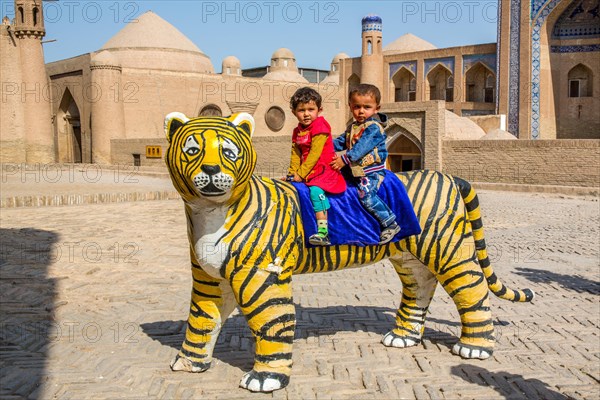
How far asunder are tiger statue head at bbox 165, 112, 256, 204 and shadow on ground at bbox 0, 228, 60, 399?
1586 millimetres

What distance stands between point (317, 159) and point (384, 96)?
111ft

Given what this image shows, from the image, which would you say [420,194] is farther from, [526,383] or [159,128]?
[159,128]

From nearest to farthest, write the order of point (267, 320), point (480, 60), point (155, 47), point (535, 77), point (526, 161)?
point (267, 320)
point (526, 161)
point (535, 77)
point (480, 60)
point (155, 47)

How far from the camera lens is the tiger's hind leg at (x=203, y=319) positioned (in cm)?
385

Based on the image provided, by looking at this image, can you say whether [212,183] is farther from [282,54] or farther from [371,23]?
[282,54]

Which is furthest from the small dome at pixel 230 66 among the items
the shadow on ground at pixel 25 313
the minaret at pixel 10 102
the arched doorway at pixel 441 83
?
the shadow on ground at pixel 25 313

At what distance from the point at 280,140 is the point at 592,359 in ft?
66.0

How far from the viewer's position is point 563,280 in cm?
676

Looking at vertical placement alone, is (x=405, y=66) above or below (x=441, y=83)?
above

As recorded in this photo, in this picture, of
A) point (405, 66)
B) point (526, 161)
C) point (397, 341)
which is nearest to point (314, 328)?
point (397, 341)

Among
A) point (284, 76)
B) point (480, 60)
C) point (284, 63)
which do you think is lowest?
point (480, 60)

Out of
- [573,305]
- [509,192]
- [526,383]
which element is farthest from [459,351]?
[509,192]

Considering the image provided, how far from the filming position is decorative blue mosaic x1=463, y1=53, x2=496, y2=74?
31.9 m

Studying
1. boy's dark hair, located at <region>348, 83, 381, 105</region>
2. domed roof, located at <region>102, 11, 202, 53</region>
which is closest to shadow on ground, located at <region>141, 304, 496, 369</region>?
boy's dark hair, located at <region>348, 83, 381, 105</region>
